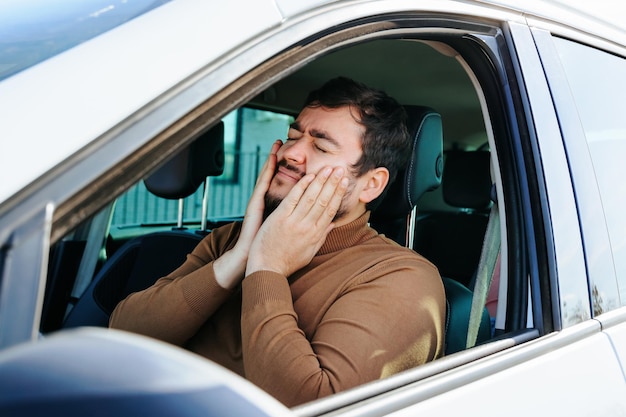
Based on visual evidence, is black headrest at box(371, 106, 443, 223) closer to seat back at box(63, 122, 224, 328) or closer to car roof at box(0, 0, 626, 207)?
seat back at box(63, 122, 224, 328)

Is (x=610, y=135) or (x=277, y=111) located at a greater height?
(x=277, y=111)

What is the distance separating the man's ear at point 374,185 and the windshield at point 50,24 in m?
1.16

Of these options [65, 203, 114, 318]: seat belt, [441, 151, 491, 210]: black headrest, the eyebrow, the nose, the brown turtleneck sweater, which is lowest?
the brown turtleneck sweater

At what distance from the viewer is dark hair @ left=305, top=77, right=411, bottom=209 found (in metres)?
2.18

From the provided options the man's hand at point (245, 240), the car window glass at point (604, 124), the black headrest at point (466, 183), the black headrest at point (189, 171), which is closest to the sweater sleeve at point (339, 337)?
the man's hand at point (245, 240)

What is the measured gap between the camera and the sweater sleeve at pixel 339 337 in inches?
61.2

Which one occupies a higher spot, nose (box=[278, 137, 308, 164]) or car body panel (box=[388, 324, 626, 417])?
nose (box=[278, 137, 308, 164])

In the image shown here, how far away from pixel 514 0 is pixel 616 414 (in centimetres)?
90

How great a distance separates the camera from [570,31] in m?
1.77

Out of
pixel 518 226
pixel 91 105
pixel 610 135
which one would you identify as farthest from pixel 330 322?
pixel 91 105

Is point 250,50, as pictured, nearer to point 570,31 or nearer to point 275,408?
point 275,408

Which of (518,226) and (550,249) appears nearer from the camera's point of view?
(550,249)

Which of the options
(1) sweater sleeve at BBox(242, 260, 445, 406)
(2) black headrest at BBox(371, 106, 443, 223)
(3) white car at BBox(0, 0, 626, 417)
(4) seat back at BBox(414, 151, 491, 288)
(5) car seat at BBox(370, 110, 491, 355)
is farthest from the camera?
(4) seat back at BBox(414, 151, 491, 288)

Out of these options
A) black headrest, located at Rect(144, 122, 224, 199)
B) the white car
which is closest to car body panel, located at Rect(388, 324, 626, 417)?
the white car
